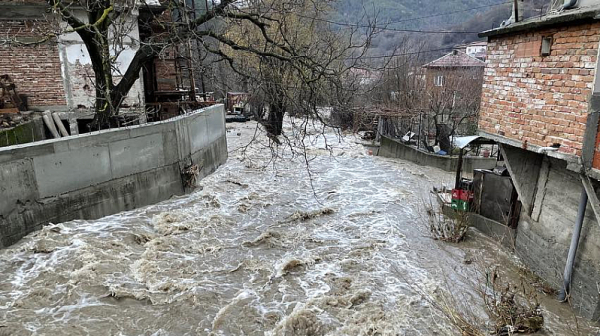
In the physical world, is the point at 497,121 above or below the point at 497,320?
above

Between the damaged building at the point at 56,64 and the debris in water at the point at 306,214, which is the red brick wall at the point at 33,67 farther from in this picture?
the debris in water at the point at 306,214

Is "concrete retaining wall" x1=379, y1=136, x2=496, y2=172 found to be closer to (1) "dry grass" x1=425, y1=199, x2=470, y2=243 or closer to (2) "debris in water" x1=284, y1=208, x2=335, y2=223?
(1) "dry grass" x1=425, y1=199, x2=470, y2=243

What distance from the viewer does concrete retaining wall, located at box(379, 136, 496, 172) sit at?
57.6ft

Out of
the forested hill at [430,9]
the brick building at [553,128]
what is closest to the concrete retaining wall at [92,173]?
the brick building at [553,128]

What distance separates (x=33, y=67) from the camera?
12.9 meters

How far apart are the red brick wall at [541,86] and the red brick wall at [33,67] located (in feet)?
41.4

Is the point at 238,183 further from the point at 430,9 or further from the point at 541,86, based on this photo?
the point at 430,9

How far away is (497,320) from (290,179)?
985cm

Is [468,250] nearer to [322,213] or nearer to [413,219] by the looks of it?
[413,219]

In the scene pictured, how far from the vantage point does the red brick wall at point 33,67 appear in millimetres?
12492

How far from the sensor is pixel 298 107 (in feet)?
32.9

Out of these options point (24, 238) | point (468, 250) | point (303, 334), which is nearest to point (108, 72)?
point (24, 238)

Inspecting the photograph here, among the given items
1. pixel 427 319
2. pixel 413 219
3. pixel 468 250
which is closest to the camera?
pixel 427 319

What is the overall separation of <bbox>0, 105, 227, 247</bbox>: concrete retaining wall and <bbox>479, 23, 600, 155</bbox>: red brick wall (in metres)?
8.28
